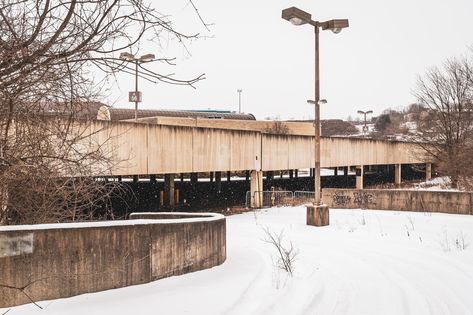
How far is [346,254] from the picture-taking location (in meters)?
10.2

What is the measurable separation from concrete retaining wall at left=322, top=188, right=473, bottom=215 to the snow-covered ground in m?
5.02

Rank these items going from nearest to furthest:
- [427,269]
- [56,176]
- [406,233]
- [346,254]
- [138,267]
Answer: [138,267], [56,176], [427,269], [346,254], [406,233]

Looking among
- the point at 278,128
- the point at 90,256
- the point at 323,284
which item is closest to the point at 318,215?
the point at 323,284

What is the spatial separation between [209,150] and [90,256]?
58.2ft

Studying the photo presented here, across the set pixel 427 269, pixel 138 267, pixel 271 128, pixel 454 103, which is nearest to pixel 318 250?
pixel 427 269

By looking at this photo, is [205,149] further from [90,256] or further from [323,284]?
[90,256]

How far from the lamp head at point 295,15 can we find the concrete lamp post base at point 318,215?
20.4 ft

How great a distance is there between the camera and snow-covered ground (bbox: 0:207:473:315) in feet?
20.0

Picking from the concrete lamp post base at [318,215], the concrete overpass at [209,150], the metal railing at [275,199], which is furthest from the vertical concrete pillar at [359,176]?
the concrete lamp post base at [318,215]

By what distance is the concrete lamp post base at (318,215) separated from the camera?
14.9 meters

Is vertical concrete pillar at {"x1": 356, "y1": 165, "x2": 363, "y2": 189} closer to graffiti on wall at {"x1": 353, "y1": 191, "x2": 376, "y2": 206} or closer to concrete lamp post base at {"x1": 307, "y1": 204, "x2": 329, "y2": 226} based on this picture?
graffiti on wall at {"x1": 353, "y1": 191, "x2": 376, "y2": 206}

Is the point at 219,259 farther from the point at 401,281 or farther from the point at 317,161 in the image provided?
the point at 317,161

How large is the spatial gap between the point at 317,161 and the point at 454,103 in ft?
101

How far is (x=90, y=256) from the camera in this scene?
6.45 meters
